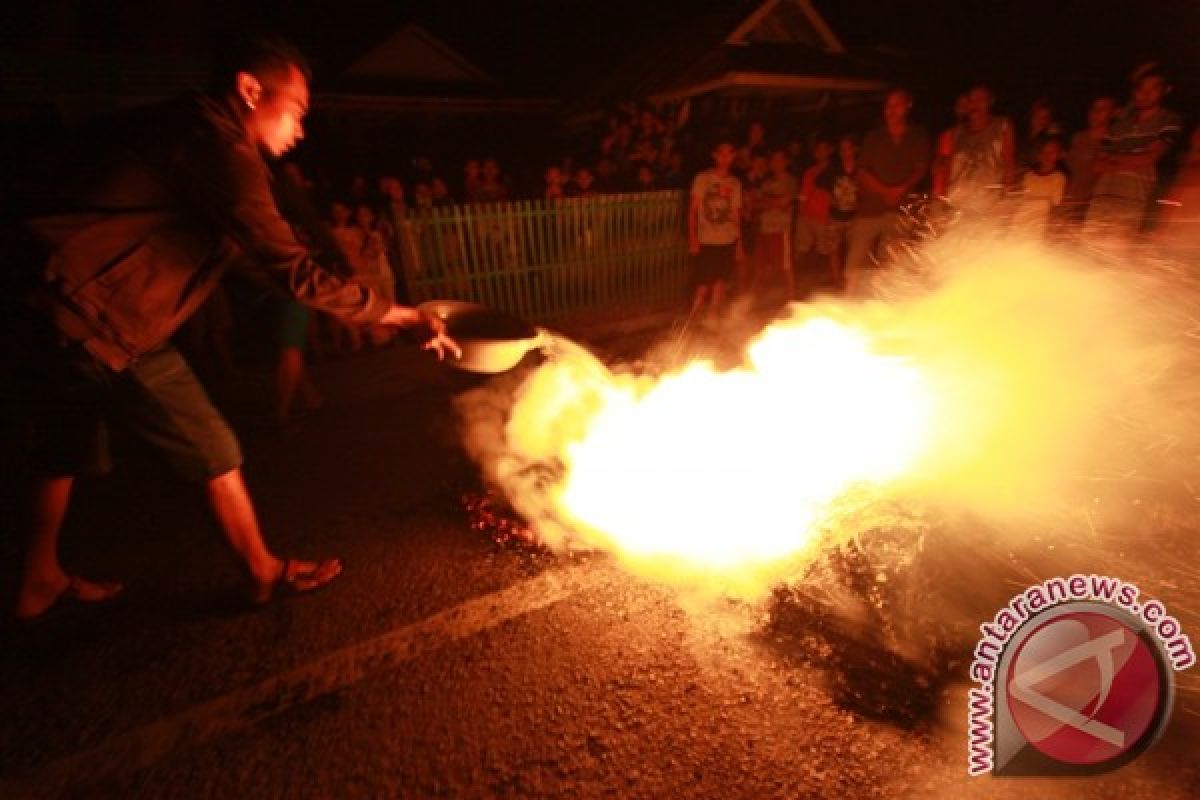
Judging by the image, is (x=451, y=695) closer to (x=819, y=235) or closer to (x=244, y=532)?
(x=244, y=532)

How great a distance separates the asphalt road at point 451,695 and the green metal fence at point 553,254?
4.20 m

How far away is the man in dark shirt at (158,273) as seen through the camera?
2.33 meters

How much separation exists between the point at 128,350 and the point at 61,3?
10.2 meters

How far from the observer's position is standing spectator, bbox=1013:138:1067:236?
6.38m

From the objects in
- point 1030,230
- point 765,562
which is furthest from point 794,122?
point 765,562

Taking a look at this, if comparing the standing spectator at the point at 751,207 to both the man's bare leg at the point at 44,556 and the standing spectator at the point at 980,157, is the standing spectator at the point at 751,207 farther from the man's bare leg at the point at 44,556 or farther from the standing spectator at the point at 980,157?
the man's bare leg at the point at 44,556

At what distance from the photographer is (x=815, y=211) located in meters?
8.88

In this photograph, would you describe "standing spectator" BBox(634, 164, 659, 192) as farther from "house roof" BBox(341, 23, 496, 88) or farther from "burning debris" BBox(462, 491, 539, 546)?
"house roof" BBox(341, 23, 496, 88)

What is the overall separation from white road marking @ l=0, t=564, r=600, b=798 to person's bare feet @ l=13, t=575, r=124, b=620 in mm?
994

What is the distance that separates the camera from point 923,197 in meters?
6.80

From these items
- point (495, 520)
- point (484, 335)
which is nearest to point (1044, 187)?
point (484, 335)

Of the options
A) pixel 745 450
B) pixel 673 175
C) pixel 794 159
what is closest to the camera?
pixel 745 450

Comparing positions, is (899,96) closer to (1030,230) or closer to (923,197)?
(923,197)

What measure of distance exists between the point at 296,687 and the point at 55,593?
1535mm
